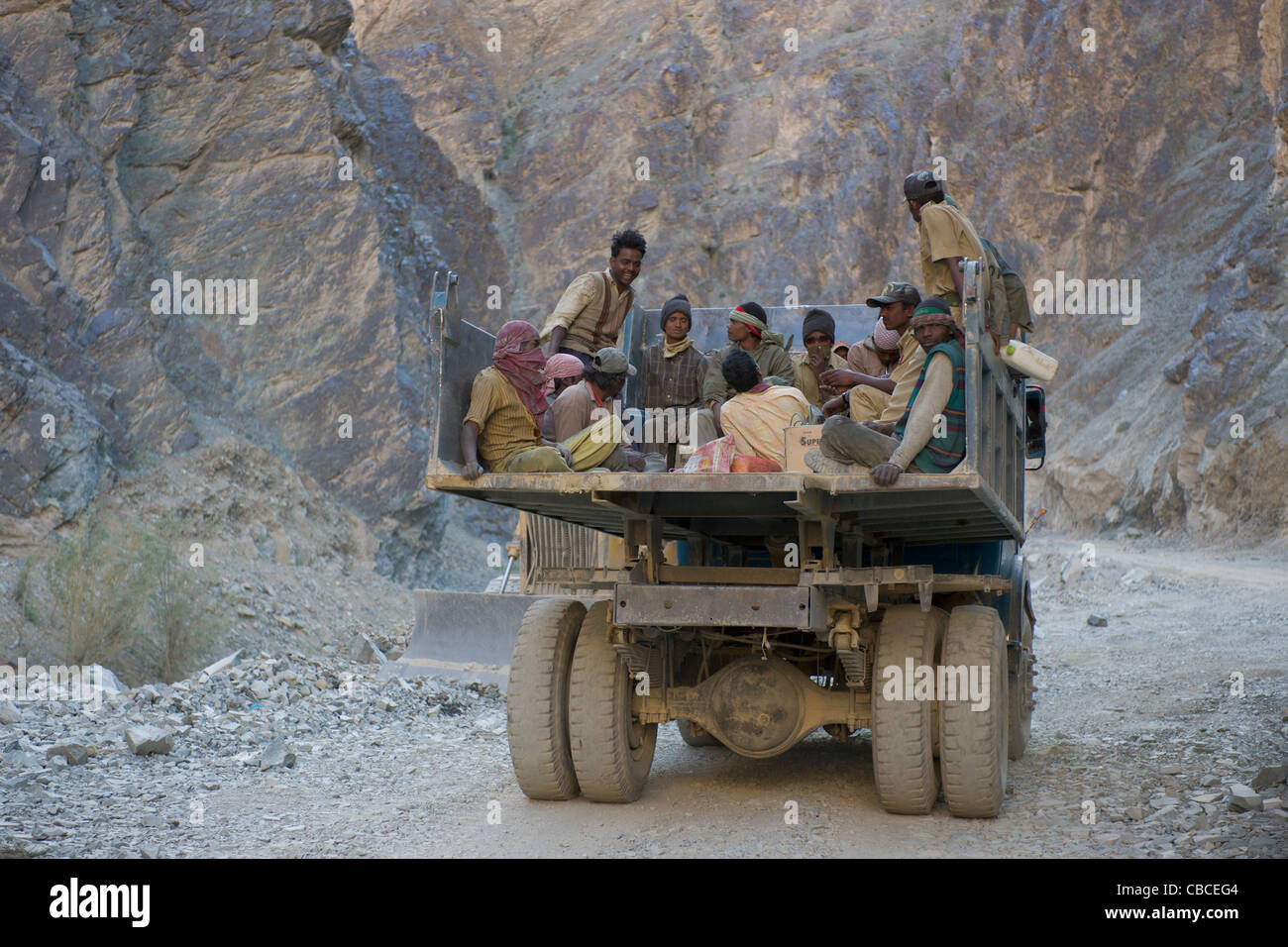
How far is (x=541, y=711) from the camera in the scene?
562 centimetres

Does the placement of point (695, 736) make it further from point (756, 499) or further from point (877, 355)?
point (756, 499)

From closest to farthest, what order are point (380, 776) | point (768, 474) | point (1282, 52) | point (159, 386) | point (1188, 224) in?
point (768, 474), point (380, 776), point (159, 386), point (1282, 52), point (1188, 224)

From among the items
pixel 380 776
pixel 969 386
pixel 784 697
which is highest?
pixel 969 386

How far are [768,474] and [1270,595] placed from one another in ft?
46.8

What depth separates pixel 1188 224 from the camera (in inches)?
1457

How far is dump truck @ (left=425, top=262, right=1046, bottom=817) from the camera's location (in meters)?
5.00

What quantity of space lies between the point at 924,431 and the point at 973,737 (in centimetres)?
140

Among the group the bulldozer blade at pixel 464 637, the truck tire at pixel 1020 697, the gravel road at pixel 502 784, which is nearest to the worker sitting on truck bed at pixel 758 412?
the gravel road at pixel 502 784

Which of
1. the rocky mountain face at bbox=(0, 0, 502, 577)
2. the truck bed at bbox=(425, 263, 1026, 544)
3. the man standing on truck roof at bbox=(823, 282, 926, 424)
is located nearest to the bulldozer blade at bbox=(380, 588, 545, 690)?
the truck bed at bbox=(425, 263, 1026, 544)

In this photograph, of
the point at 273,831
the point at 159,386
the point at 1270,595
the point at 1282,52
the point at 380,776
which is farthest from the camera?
the point at 1282,52

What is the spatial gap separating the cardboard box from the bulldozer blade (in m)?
4.80

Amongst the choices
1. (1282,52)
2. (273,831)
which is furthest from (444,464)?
(1282,52)

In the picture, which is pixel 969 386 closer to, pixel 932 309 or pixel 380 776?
pixel 932 309

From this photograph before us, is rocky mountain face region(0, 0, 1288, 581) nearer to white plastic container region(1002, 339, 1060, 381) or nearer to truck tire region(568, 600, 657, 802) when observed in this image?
truck tire region(568, 600, 657, 802)
